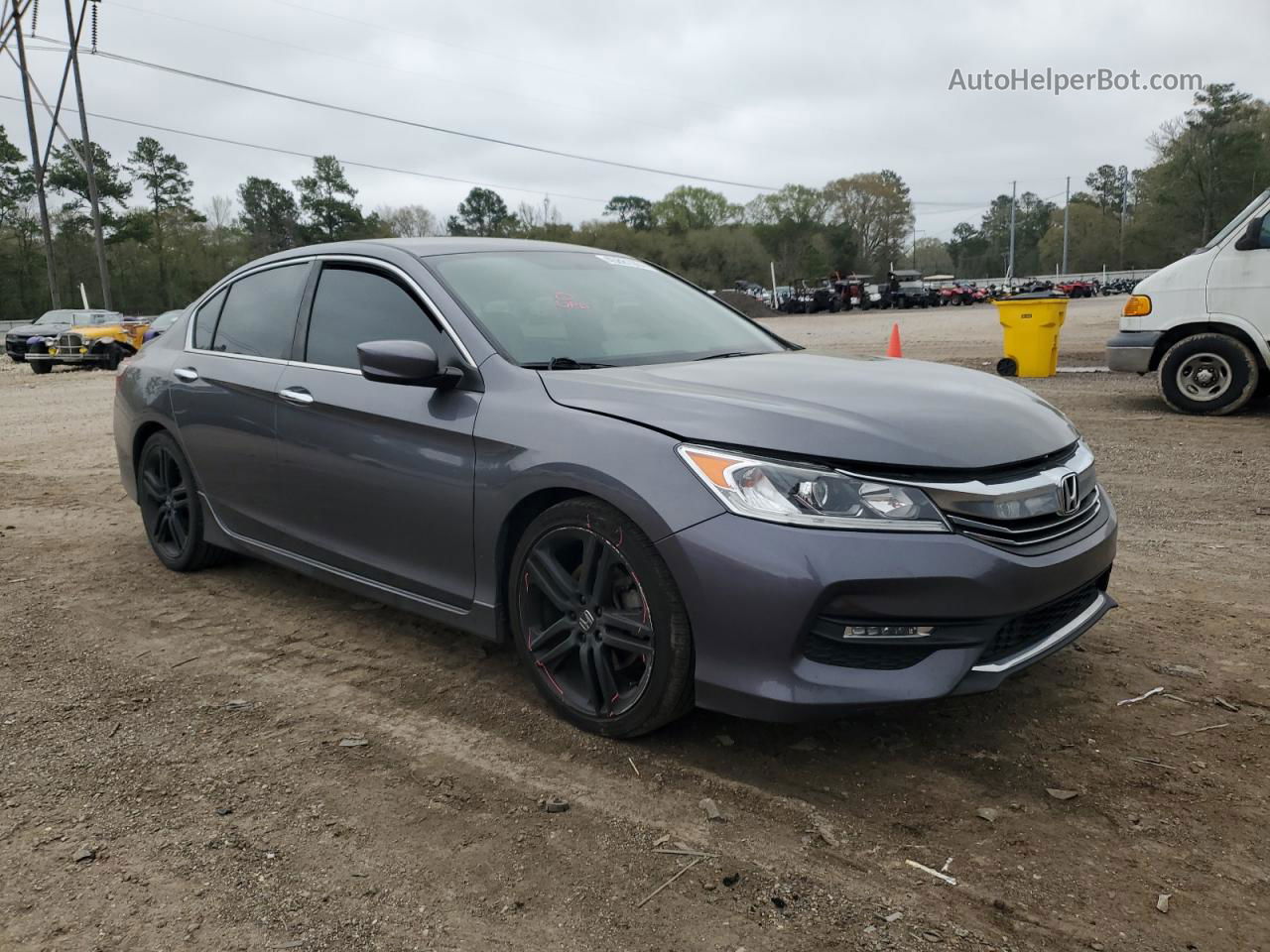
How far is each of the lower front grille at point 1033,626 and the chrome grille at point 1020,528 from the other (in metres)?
0.19

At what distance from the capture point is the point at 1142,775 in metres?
2.78

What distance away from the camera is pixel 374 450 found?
355 cm

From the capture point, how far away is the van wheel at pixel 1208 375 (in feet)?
30.9

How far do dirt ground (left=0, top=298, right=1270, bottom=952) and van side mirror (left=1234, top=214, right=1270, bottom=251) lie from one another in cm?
605

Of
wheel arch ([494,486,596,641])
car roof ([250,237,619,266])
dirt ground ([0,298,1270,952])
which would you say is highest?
car roof ([250,237,619,266])

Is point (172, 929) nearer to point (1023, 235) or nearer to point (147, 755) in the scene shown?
point (147, 755)

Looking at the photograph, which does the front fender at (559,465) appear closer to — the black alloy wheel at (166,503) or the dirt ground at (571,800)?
the dirt ground at (571,800)

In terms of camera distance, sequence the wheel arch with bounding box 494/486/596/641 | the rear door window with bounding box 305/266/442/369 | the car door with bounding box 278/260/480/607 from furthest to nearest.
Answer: the rear door window with bounding box 305/266/442/369 < the car door with bounding box 278/260/480/607 < the wheel arch with bounding box 494/486/596/641

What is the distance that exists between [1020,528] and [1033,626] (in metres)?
0.31

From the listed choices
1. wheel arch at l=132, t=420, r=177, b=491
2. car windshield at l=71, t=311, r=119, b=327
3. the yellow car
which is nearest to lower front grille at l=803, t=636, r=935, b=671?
wheel arch at l=132, t=420, r=177, b=491

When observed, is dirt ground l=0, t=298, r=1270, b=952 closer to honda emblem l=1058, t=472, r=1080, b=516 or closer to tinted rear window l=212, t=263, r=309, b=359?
honda emblem l=1058, t=472, r=1080, b=516

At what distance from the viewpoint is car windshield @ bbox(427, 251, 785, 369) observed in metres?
3.47

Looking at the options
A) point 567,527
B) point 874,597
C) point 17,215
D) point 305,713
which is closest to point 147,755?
point 305,713

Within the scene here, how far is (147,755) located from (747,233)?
99479 mm
